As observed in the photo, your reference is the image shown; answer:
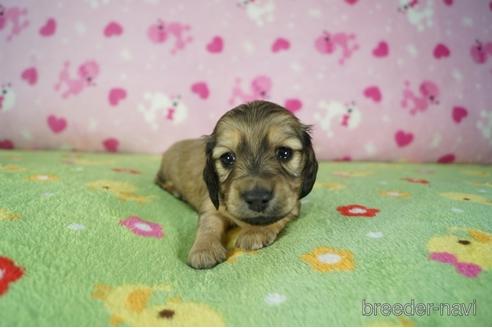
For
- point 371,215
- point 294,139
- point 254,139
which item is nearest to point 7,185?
point 254,139

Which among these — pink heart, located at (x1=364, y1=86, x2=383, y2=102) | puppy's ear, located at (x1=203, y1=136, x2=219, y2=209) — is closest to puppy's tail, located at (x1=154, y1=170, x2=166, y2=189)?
puppy's ear, located at (x1=203, y1=136, x2=219, y2=209)

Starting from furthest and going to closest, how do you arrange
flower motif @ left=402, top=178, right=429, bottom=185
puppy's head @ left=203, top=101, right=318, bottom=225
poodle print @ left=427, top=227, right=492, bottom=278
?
flower motif @ left=402, top=178, right=429, bottom=185 → puppy's head @ left=203, top=101, right=318, bottom=225 → poodle print @ left=427, top=227, right=492, bottom=278

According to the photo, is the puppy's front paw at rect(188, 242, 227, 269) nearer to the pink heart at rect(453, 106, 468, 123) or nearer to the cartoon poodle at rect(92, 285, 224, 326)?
the cartoon poodle at rect(92, 285, 224, 326)

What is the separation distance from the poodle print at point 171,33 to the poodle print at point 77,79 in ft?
1.79

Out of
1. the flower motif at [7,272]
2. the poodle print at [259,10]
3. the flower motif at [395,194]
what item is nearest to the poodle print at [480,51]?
the poodle print at [259,10]

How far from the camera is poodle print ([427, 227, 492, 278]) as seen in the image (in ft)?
4.65

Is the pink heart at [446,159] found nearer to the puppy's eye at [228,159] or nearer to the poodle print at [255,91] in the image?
the poodle print at [255,91]

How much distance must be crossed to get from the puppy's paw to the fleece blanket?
54 mm

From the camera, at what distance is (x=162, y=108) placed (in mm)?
3652

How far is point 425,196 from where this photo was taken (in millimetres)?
2250

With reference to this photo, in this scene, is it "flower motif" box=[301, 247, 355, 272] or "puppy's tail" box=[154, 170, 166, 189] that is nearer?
"flower motif" box=[301, 247, 355, 272]

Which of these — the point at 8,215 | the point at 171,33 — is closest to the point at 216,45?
the point at 171,33

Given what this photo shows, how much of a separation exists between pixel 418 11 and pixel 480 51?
633 millimetres

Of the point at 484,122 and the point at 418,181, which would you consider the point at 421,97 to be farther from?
the point at 418,181
